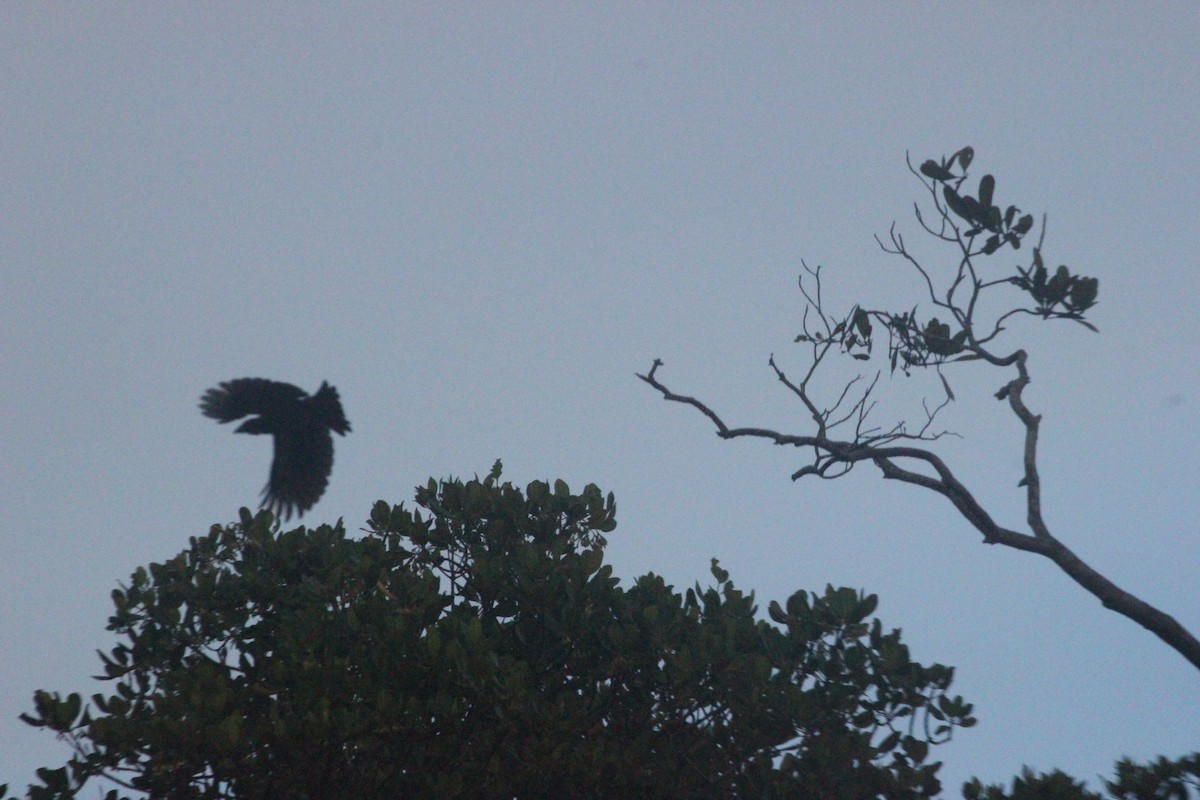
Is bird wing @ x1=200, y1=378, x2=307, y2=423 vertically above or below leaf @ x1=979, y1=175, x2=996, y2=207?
above

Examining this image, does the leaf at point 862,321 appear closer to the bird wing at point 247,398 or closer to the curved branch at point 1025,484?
the curved branch at point 1025,484

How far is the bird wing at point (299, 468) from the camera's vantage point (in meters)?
12.9

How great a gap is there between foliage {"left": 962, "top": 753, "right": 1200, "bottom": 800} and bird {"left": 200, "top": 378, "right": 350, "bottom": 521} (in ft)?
24.6

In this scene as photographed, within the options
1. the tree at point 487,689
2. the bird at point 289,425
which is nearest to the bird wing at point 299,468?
the bird at point 289,425

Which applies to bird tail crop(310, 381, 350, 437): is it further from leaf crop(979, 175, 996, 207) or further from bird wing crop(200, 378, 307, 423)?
leaf crop(979, 175, 996, 207)

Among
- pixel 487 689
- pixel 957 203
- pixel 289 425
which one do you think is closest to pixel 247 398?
pixel 289 425

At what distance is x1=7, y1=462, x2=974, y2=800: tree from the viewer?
27.0 ft

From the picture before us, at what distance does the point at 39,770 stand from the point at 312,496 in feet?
16.6

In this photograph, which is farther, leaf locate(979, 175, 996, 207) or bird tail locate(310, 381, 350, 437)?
bird tail locate(310, 381, 350, 437)

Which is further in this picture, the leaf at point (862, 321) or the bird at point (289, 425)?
the bird at point (289, 425)

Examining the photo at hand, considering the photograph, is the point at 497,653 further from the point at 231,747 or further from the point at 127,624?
the point at 127,624

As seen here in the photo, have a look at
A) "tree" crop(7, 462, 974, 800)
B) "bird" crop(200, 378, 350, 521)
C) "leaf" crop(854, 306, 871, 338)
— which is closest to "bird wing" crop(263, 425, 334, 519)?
"bird" crop(200, 378, 350, 521)

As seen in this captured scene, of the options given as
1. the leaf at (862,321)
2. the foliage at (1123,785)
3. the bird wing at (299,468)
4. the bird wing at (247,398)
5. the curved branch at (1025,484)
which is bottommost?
the foliage at (1123,785)

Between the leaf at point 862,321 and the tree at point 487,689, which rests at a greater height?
the leaf at point 862,321
